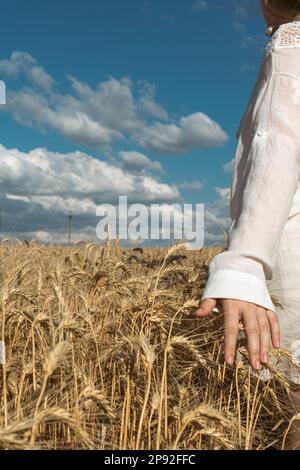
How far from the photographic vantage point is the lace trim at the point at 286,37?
1609 mm

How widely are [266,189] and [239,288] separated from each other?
0.27 metres

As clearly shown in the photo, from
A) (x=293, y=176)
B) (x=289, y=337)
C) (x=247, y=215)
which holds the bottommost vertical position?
(x=289, y=337)

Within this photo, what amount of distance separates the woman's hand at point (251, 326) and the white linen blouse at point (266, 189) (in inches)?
0.7

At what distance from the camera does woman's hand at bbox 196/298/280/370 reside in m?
1.27

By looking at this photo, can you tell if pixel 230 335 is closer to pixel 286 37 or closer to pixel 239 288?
pixel 239 288

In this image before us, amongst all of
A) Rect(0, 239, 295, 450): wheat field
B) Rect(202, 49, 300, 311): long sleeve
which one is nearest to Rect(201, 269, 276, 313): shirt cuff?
Rect(202, 49, 300, 311): long sleeve

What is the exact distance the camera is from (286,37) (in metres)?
1.62

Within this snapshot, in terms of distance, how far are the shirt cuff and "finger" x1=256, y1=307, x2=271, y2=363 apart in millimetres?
19

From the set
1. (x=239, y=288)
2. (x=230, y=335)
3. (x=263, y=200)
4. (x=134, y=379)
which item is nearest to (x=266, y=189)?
(x=263, y=200)

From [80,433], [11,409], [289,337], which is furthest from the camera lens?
[11,409]
